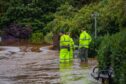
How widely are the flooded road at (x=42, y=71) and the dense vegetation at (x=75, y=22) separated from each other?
4.35ft

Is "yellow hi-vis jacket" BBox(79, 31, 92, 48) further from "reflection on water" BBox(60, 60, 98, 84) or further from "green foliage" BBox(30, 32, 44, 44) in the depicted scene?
"green foliage" BBox(30, 32, 44, 44)

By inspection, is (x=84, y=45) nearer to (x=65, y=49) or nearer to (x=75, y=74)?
(x=65, y=49)

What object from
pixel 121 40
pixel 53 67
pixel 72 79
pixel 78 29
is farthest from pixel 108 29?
pixel 121 40

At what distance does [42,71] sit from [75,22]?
1333cm

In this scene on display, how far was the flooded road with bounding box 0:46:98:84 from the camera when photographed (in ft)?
56.3

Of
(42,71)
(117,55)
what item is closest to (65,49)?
(42,71)

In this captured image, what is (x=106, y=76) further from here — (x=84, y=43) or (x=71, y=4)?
(x=71, y=4)

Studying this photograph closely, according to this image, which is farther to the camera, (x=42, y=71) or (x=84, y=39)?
(x=84, y=39)

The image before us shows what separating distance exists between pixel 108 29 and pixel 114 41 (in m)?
15.8

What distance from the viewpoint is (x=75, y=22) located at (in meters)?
33.2

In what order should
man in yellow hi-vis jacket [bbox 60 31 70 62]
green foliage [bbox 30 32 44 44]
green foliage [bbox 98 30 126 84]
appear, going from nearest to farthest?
green foliage [bbox 98 30 126 84] < man in yellow hi-vis jacket [bbox 60 31 70 62] < green foliage [bbox 30 32 44 44]

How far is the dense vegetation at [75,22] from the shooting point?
13.3m

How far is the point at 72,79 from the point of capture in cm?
1730

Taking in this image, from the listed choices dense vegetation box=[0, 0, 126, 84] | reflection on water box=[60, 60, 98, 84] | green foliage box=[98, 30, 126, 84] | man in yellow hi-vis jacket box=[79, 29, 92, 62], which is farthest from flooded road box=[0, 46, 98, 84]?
green foliage box=[98, 30, 126, 84]
